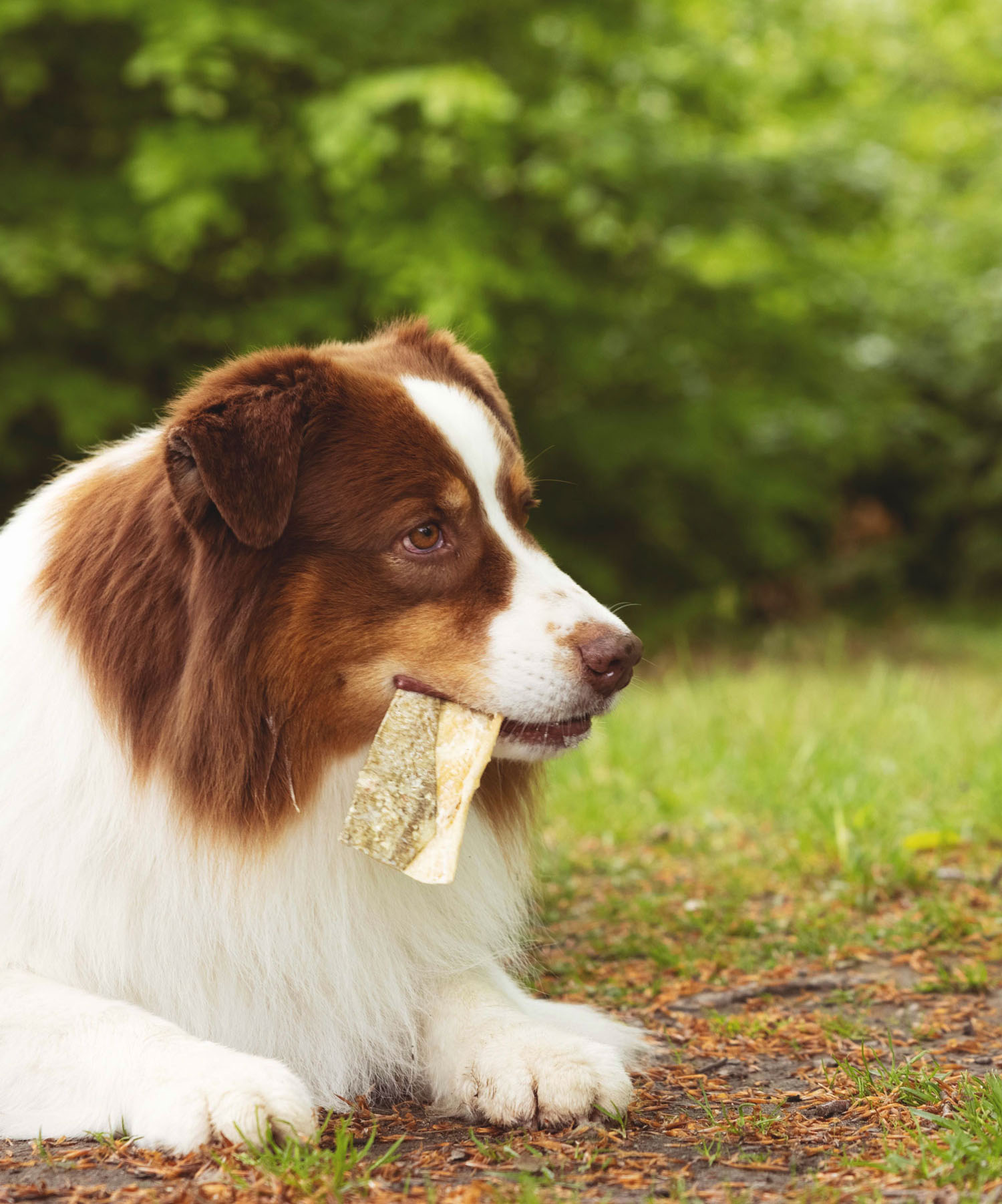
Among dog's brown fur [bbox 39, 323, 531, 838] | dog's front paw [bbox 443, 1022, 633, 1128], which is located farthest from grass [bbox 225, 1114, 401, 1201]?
dog's brown fur [bbox 39, 323, 531, 838]

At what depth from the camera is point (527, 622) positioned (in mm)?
2844

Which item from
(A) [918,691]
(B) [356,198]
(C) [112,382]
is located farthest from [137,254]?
(A) [918,691]

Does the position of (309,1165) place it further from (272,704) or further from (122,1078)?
(272,704)

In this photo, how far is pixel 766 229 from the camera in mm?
9680

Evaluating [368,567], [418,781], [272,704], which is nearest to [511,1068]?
[418,781]

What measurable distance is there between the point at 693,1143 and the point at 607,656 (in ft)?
3.16

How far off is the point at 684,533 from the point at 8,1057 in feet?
34.5

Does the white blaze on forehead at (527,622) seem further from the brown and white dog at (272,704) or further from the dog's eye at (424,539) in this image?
the dog's eye at (424,539)

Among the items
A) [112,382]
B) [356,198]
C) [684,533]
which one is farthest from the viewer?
[684,533]

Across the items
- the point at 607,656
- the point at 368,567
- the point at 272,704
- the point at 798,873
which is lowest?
the point at 798,873

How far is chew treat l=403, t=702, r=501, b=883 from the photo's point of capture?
9.36ft

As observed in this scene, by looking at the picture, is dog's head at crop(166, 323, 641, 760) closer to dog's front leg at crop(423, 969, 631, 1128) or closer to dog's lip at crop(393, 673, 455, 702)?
dog's lip at crop(393, 673, 455, 702)

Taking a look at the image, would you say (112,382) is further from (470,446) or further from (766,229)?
(470,446)

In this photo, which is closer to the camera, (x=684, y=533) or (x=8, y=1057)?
(x=8, y=1057)
